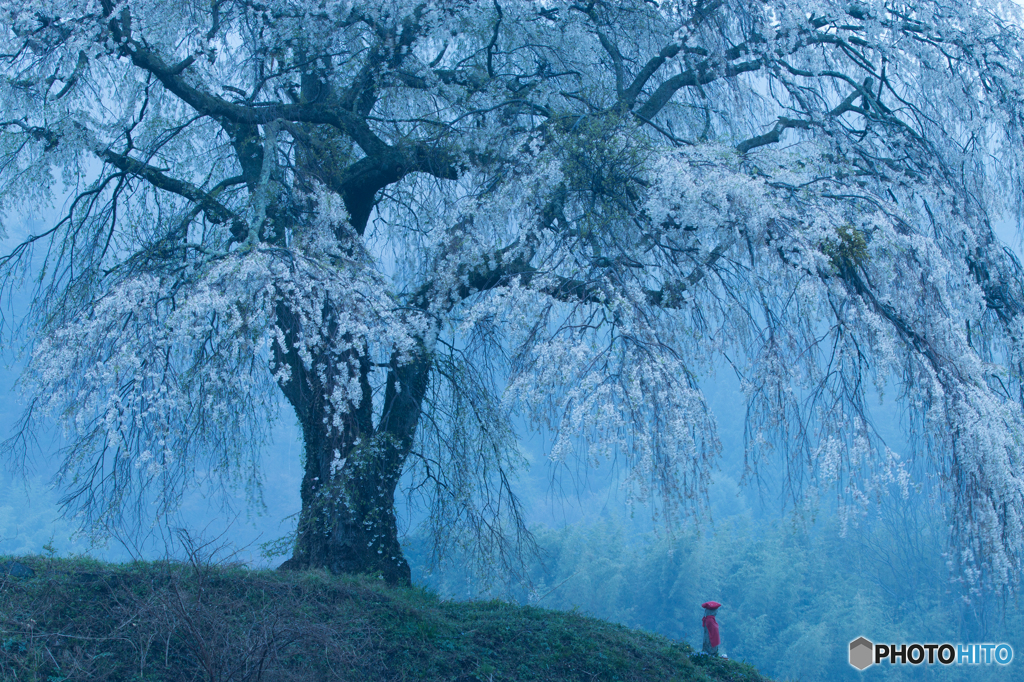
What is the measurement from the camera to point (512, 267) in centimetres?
490

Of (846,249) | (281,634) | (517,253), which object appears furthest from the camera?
(517,253)

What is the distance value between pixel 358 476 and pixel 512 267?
6.28 ft

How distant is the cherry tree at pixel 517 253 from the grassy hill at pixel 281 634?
2.17 feet

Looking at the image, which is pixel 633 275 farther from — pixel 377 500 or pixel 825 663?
pixel 825 663

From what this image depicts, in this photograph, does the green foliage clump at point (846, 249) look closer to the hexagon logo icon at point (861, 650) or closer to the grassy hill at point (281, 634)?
the grassy hill at point (281, 634)

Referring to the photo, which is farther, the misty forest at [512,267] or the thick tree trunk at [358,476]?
the thick tree trunk at [358,476]

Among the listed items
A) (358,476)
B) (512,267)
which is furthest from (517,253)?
(358,476)

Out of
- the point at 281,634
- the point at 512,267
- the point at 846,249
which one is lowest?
the point at 281,634

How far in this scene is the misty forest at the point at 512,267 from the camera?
145 inches

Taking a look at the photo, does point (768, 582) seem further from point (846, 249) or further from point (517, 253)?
point (846, 249)

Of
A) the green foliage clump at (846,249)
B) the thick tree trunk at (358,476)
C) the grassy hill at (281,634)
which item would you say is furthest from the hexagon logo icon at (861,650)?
the thick tree trunk at (358,476)

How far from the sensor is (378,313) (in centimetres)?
443

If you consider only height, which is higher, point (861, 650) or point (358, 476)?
point (358, 476)

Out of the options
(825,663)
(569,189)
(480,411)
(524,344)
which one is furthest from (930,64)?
(825,663)
